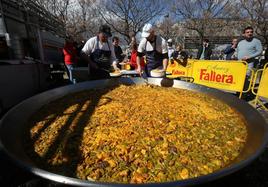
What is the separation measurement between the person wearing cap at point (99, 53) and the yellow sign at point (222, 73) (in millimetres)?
3874

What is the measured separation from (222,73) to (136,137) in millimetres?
5836

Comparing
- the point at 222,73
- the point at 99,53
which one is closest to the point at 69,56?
the point at 99,53

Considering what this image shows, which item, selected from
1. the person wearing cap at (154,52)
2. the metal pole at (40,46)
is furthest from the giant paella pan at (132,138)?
the metal pole at (40,46)

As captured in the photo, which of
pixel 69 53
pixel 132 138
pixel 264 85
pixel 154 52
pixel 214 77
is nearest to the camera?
pixel 132 138

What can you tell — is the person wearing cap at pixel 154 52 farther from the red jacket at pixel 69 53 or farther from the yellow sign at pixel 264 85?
the red jacket at pixel 69 53

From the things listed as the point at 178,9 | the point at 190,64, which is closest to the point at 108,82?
the point at 190,64

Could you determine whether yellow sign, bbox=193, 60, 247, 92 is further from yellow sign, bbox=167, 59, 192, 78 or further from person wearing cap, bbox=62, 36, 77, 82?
person wearing cap, bbox=62, 36, 77, 82

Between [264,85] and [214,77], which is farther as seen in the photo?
[214,77]

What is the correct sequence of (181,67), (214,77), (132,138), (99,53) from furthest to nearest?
(181,67)
(214,77)
(99,53)
(132,138)

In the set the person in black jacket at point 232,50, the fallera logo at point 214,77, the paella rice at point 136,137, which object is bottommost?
the fallera logo at point 214,77

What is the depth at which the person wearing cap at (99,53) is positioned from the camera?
4341mm

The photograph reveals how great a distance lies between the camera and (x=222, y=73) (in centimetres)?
710

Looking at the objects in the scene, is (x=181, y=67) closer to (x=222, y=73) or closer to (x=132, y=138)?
(x=222, y=73)

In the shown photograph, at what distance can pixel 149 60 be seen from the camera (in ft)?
14.5
